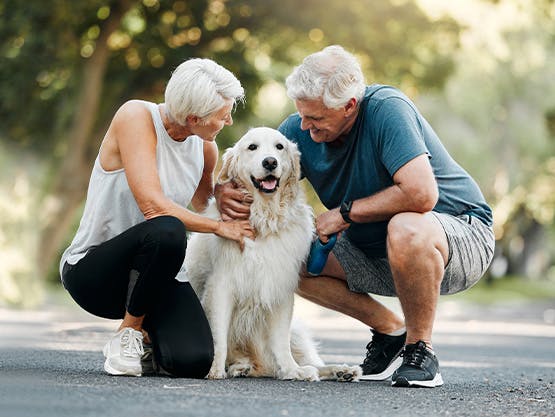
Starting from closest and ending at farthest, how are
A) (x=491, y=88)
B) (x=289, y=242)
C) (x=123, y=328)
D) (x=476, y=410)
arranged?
(x=476, y=410) < (x=123, y=328) < (x=289, y=242) < (x=491, y=88)

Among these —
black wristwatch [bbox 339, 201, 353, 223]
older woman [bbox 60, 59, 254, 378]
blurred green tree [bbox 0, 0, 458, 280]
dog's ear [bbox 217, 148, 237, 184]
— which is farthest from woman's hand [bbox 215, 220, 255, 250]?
blurred green tree [bbox 0, 0, 458, 280]

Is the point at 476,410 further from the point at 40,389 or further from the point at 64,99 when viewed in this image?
the point at 64,99

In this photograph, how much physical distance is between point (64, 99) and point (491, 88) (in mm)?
15355

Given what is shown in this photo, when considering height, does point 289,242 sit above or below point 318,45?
below

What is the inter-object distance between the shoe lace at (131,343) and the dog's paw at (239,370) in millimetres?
603

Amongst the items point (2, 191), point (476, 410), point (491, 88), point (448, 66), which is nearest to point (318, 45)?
point (448, 66)

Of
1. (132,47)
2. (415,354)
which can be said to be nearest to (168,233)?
(415,354)

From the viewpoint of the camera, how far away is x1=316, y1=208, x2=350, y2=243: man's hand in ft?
19.5

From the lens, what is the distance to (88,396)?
4.47 metres

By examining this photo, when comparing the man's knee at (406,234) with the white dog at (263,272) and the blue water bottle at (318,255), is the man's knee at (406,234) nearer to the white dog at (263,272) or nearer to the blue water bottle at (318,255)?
the blue water bottle at (318,255)

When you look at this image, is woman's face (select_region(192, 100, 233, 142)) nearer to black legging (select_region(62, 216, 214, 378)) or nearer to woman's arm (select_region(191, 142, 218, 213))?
woman's arm (select_region(191, 142, 218, 213))

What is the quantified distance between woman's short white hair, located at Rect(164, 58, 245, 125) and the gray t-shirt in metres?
0.70

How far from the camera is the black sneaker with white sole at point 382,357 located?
243 inches

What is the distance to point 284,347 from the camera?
6027 mm
